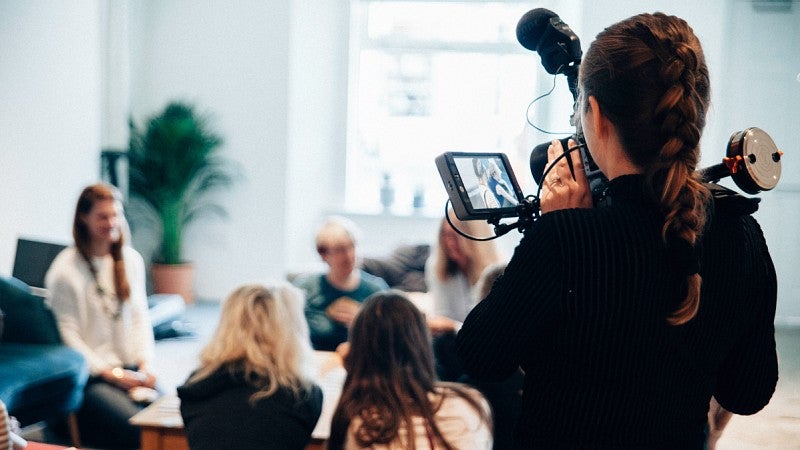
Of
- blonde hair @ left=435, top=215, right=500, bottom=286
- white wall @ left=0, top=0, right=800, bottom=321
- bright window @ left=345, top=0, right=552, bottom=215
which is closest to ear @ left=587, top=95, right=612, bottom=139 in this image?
blonde hair @ left=435, top=215, right=500, bottom=286

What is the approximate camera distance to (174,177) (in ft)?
19.5

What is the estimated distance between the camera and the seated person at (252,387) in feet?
6.82

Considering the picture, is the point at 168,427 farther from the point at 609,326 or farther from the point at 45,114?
the point at 45,114

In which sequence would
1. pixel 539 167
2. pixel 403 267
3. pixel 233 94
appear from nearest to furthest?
pixel 539 167, pixel 403 267, pixel 233 94

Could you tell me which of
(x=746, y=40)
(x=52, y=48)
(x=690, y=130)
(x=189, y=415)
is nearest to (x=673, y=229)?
(x=690, y=130)

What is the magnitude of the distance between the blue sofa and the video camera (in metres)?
2.50

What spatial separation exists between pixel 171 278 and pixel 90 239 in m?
2.75

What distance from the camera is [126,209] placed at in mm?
6070

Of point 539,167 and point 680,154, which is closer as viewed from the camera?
point 680,154

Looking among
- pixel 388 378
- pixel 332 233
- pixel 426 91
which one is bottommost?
pixel 388 378

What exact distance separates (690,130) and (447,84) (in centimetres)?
608

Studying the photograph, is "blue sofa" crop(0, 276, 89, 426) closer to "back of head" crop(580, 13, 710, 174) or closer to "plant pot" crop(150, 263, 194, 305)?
"plant pot" crop(150, 263, 194, 305)

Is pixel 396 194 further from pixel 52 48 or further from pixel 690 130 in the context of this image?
pixel 690 130

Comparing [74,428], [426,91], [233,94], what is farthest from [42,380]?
[426,91]
